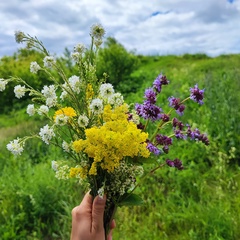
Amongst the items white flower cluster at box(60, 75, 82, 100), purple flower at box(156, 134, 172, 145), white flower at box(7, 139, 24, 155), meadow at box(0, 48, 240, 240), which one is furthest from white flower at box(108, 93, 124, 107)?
meadow at box(0, 48, 240, 240)

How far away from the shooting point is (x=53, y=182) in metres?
3.45

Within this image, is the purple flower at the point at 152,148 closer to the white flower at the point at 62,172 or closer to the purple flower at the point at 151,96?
the purple flower at the point at 151,96

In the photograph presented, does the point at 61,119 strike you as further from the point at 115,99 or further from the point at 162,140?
the point at 162,140

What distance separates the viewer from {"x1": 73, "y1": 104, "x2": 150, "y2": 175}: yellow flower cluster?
42.8 inches

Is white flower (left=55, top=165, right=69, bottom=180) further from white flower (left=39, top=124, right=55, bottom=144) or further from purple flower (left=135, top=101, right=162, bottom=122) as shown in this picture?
purple flower (left=135, top=101, right=162, bottom=122)

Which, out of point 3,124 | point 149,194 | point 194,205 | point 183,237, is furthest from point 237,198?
point 3,124

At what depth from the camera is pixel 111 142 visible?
1.09 m

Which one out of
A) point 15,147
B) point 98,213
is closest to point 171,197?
point 98,213

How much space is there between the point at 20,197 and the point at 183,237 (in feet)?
5.14

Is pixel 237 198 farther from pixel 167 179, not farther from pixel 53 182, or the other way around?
pixel 53 182

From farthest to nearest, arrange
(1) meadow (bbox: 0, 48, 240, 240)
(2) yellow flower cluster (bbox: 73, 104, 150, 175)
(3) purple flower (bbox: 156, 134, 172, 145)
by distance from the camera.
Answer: (1) meadow (bbox: 0, 48, 240, 240), (3) purple flower (bbox: 156, 134, 172, 145), (2) yellow flower cluster (bbox: 73, 104, 150, 175)

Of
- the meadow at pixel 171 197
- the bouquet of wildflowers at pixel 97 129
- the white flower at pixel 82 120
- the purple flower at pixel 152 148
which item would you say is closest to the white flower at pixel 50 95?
the bouquet of wildflowers at pixel 97 129

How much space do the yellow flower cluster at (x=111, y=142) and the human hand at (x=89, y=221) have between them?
178mm

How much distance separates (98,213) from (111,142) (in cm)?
29
